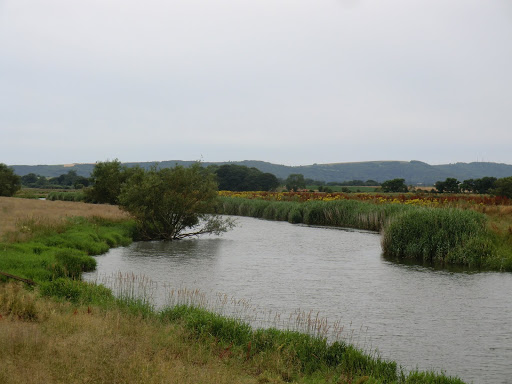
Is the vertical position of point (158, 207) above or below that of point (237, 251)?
above

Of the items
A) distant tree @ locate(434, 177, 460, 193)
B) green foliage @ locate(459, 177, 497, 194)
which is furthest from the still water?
green foliage @ locate(459, 177, 497, 194)

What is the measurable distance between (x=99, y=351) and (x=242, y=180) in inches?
4217

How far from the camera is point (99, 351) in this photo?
7758mm

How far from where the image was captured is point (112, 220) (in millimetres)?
35406

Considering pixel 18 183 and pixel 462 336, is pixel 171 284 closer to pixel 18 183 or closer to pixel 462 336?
pixel 462 336

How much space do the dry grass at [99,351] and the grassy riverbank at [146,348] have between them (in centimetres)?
1

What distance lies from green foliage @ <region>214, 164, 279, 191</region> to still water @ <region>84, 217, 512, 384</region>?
3147 inches

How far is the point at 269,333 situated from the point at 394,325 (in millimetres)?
4467

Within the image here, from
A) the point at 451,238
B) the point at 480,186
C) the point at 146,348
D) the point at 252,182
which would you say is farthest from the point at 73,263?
the point at 252,182

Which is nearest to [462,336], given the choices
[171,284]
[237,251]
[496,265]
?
[171,284]

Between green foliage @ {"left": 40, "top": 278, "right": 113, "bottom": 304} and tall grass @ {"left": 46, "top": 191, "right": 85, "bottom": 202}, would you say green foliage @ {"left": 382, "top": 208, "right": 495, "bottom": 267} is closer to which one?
green foliage @ {"left": 40, "top": 278, "right": 113, "bottom": 304}

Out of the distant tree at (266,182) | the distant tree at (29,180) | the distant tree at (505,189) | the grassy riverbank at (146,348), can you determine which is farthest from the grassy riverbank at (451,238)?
the distant tree at (29,180)

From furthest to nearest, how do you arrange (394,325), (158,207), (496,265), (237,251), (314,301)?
(158,207) < (237,251) < (496,265) < (314,301) < (394,325)

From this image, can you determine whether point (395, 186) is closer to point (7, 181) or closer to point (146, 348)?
point (7, 181)
